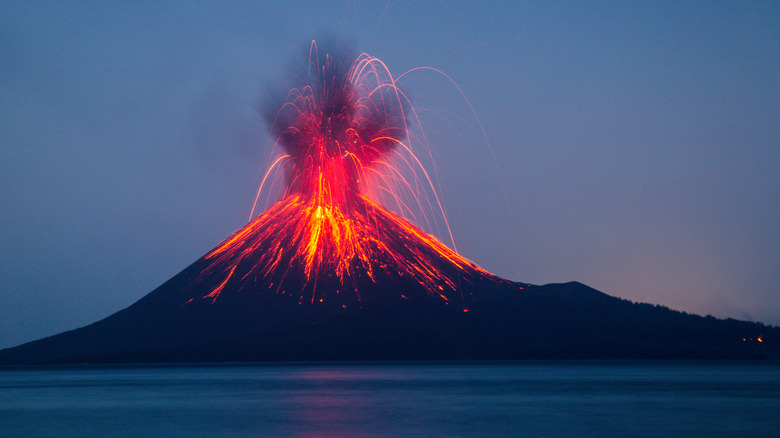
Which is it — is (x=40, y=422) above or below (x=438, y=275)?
below

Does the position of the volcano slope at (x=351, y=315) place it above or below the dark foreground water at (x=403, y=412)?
above

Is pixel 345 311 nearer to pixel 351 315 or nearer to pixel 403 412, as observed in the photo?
pixel 351 315

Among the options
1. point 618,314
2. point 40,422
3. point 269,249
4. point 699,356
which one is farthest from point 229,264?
point 40,422

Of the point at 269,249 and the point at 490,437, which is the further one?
the point at 269,249

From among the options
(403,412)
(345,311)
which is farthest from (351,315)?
(403,412)

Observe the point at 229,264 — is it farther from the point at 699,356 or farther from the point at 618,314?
the point at 699,356

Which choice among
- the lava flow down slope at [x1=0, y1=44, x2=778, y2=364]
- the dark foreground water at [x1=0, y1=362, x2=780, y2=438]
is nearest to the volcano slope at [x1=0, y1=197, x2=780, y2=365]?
the lava flow down slope at [x1=0, y1=44, x2=778, y2=364]

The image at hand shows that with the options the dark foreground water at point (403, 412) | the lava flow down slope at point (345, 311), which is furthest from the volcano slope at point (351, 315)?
the dark foreground water at point (403, 412)

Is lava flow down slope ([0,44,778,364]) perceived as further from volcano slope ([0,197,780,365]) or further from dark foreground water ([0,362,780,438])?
dark foreground water ([0,362,780,438])

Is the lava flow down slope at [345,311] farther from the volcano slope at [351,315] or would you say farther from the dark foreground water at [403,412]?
the dark foreground water at [403,412]
